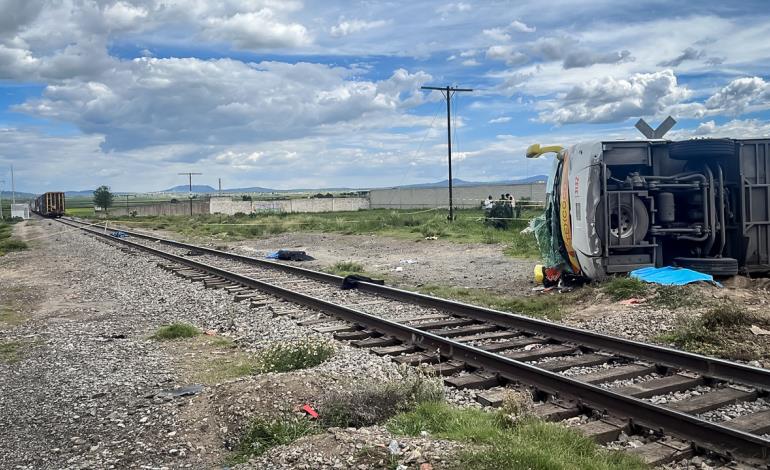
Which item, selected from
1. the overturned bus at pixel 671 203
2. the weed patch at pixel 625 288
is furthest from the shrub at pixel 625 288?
the overturned bus at pixel 671 203

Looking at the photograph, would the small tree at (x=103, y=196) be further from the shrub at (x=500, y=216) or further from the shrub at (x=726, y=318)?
the shrub at (x=726, y=318)

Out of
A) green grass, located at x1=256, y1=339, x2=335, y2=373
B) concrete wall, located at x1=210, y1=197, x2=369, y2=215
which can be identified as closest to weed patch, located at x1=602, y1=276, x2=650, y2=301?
green grass, located at x1=256, y1=339, x2=335, y2=373

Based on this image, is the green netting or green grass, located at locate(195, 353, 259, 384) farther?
the green netting

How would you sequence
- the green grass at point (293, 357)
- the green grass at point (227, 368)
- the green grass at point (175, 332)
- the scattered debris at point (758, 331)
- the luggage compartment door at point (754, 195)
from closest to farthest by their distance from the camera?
the green grass at point (293, 357)
the green grass at point (227, 368)
the scattered debris at point (758, 331)
the green grass at point (175, 332)
the luggage compartment door at point (754, 195)

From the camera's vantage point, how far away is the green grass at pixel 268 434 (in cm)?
526

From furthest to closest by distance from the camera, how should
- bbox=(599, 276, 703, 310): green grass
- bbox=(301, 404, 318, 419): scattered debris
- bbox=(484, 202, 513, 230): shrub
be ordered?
1. bbox=(484, 202, 513, 230): shrub
2. bbox=(599, 276, 703, 310): green grass
3. bbox=(301, 404, 318, 419): scattered debris

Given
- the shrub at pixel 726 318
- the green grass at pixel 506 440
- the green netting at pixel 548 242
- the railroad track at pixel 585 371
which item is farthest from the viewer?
the green netting at pixel 548 242

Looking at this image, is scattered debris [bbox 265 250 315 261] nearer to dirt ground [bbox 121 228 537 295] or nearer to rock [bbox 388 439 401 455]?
dirt ground [bbox 121 228 537 295]

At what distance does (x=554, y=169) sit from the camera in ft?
45.1

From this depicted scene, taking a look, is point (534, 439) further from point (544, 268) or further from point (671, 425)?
point (544, 268)

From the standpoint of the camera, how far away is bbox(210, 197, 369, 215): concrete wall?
3533 inches

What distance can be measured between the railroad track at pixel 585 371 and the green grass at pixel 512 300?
44.8 inches

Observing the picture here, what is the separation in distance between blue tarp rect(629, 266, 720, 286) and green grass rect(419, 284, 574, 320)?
1.25 meters

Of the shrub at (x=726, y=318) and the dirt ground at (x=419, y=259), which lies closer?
the shrub at (x=726, y=318)
